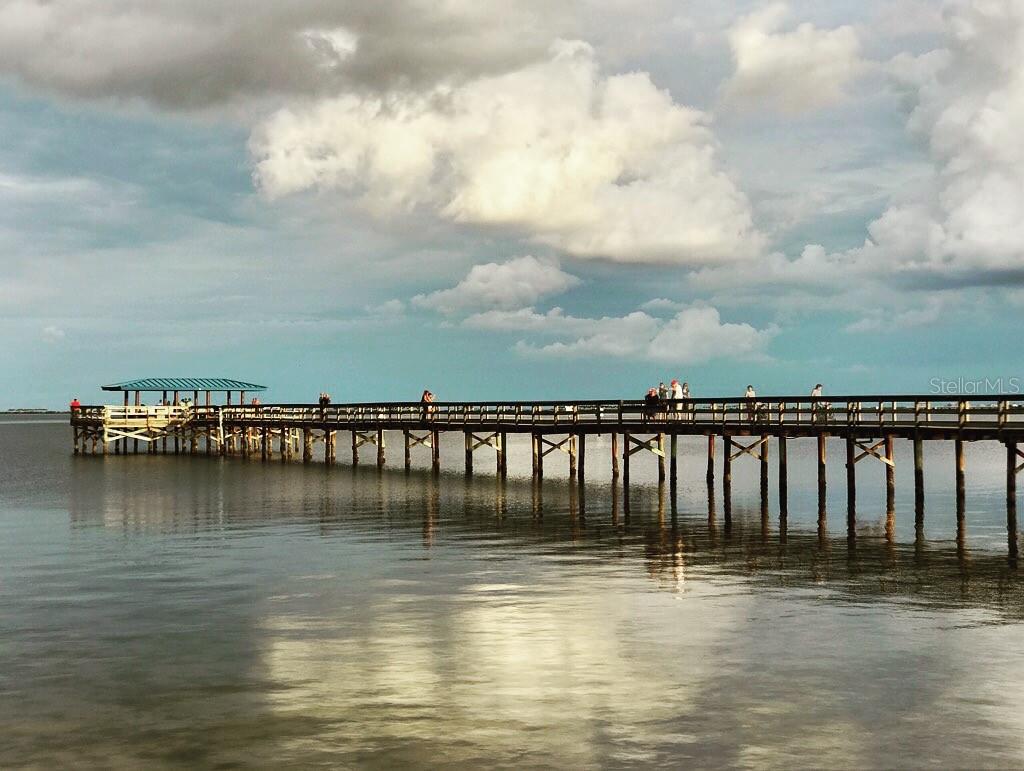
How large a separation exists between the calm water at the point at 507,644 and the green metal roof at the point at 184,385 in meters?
47.4

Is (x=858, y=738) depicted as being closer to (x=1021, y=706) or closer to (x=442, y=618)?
(x=1021, y=706)

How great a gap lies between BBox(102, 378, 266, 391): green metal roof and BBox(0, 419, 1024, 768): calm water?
47381mm

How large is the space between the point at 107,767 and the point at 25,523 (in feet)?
79.6

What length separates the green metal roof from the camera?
7869cm

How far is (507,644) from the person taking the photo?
16.0 m

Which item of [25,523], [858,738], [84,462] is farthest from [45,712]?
[84,462]

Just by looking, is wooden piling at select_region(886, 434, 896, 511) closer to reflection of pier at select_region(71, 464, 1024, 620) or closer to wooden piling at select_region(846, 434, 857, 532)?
wooden piling at select_region(846, 434, 857, 532)

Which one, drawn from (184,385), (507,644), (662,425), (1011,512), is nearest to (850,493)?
(1011,512)

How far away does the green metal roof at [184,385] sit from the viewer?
3098 inches

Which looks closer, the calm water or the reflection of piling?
the calm water

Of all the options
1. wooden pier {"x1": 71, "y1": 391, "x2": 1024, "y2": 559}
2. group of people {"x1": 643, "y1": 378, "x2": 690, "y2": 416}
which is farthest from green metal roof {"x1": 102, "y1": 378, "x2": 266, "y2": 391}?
group of people {"x1": 643, "y1": 378, "x2": 690, "y2": 416}

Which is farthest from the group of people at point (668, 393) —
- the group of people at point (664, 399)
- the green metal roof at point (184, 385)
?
the green metal roof at point (184, 385)

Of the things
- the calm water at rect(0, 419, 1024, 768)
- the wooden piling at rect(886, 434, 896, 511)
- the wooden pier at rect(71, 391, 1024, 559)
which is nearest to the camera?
the calm water at rect(0, 419, 1024, 768)

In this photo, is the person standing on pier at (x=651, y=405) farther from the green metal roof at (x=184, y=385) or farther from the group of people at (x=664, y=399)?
the green metal roof at (x=184, y=385)
